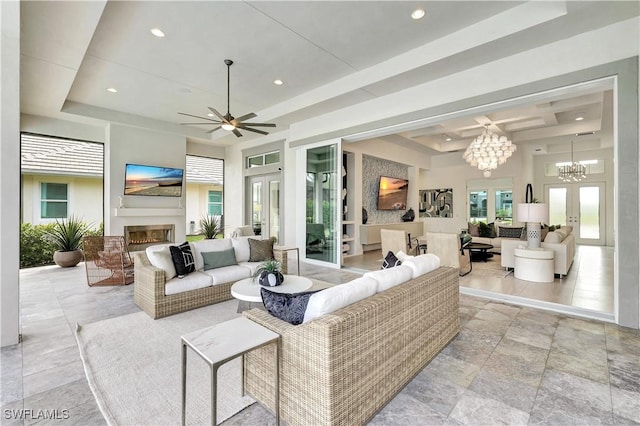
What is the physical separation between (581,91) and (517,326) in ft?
9.64

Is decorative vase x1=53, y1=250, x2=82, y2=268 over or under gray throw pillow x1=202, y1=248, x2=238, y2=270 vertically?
under

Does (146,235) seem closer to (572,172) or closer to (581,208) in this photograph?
(572,172)

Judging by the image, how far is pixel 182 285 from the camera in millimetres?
3602

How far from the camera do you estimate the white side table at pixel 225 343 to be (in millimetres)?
1423

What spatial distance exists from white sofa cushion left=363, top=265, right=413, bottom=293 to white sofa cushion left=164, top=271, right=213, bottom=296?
248cm

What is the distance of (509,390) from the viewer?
6.86ft

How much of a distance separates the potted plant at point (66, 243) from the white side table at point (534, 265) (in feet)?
29.1

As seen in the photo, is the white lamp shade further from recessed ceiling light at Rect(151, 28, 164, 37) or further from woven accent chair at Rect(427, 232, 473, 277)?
recessed ceiling light at Rect(151, 28, 164, 37)

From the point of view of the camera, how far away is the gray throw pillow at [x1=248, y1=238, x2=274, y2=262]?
4758 mm

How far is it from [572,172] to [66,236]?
13714mm

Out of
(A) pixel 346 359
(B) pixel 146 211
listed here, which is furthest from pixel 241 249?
(B) pixel 146 211

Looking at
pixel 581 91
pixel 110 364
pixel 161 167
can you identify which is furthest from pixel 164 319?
pixel 581 91

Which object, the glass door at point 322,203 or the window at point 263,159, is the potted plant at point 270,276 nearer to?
the glass door at point 322,203

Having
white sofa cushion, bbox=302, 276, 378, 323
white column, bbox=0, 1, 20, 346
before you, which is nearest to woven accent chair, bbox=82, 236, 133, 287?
white column, bbox=0, 1, 20, 346
